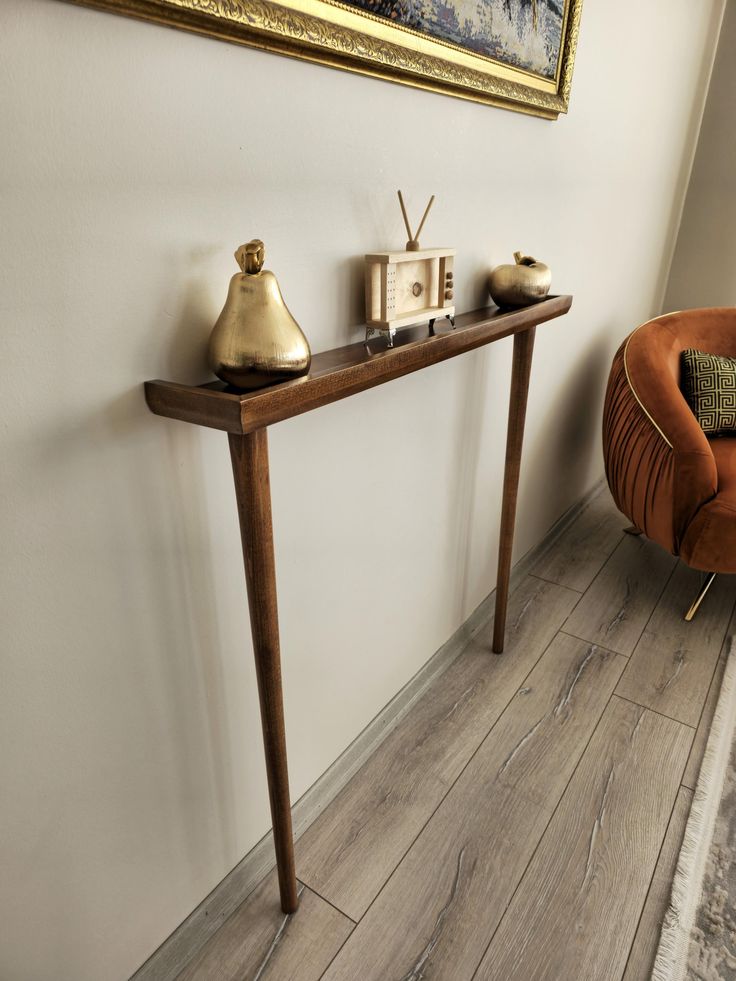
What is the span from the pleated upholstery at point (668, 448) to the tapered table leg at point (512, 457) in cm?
48

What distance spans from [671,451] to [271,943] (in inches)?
55.4

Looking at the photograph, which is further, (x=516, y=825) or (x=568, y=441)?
(x=568, y=441)

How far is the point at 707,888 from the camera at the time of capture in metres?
1.09

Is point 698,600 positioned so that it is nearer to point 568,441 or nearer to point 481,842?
point 568,441

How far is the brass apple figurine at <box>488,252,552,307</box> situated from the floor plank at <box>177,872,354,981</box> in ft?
3.78

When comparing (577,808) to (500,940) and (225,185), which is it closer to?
(500,940)

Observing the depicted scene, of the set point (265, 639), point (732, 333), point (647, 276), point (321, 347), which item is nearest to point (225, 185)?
point (321, 347)

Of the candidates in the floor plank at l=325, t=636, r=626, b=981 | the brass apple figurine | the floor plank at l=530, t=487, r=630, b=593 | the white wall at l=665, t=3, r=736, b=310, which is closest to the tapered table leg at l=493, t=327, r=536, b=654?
the brass apple figurine

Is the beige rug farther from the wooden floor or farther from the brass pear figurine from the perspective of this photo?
the brass pear figurine

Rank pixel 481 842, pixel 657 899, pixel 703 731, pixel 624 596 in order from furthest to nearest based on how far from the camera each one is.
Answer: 1. pixel 624 596
2. pixel 703 731
3. pixel 481 842
4. pixel 657 899

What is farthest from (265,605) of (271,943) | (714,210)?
(714,210)

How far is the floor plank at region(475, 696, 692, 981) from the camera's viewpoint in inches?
39.5

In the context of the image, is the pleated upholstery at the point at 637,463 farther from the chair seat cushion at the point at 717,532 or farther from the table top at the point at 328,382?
the table top at the point at 328,382

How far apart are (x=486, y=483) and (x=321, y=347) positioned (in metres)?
0.77
